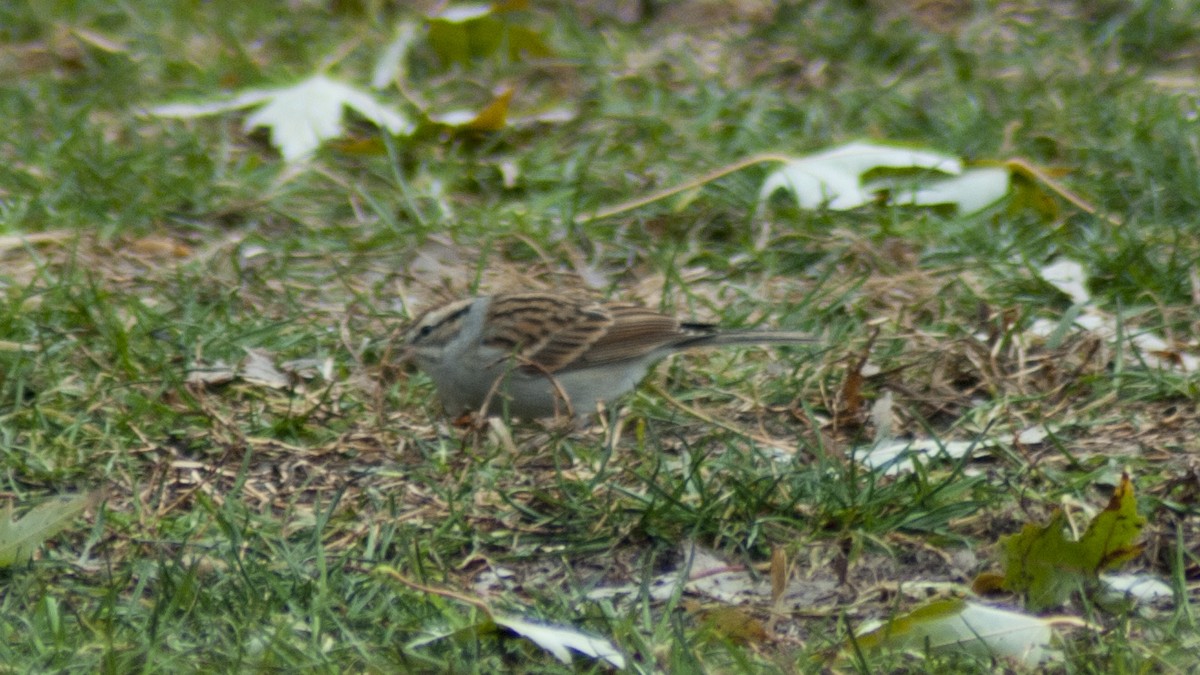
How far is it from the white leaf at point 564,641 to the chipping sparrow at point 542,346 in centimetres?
136

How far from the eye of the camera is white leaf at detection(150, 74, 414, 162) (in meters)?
6.28

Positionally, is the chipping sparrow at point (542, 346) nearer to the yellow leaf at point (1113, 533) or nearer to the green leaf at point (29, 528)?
the green leaf at point (29, 528)

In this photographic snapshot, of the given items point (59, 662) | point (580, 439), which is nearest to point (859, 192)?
point (580, 439)

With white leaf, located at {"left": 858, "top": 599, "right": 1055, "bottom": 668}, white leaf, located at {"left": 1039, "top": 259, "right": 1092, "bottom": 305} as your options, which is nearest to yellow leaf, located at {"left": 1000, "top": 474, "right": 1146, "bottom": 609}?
white leaf, located at {"left": 858, "top": 599, "right": 1055, "bottom": 668}

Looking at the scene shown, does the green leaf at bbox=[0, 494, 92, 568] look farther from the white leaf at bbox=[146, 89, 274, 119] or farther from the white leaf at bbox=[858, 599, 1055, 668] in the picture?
the white leaf at bbox=[146, 89, 274, 119]

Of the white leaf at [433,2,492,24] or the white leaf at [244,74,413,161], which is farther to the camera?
the white leaf at [433,2,492,24]

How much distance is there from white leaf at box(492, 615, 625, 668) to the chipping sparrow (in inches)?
53.6

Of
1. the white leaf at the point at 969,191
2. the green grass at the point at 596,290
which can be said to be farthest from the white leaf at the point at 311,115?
the white leaf at the point at 969,191

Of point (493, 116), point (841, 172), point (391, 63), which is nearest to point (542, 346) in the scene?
point (841, 172)

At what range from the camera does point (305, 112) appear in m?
6.36

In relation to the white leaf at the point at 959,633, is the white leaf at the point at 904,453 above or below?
below

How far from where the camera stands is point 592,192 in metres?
6.02

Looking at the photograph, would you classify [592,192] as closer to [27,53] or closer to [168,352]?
[168,352]

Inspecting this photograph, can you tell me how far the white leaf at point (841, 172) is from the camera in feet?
18.6
